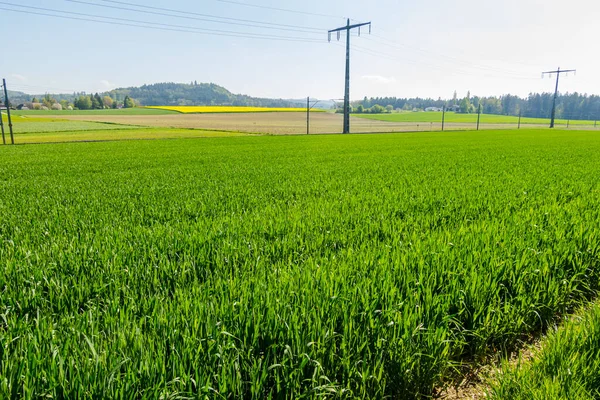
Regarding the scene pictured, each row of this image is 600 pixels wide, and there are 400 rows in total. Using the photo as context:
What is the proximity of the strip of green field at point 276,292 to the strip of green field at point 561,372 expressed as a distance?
1.30 feet

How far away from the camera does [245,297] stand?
3113 mm

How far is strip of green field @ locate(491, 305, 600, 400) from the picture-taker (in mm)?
2445

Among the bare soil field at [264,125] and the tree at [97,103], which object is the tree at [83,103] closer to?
the tree at [97,103]

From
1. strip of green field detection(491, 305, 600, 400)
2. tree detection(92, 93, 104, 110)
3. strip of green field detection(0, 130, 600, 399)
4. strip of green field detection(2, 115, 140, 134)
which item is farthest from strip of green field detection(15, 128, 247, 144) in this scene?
tree detection(92, 93, 104, 110)

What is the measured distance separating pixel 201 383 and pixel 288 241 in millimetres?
3242

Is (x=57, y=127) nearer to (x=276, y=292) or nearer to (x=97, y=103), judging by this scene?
(x=276, y=292)

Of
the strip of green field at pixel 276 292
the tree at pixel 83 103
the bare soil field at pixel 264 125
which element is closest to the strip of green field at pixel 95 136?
the bare soil field at pixel 264 125

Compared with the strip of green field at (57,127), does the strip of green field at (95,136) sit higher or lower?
lower

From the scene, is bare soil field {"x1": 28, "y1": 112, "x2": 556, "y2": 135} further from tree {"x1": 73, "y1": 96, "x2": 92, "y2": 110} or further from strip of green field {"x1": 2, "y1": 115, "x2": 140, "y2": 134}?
tree {"x1": 73, "y1": 96, "x2": 92, "y2": 110}

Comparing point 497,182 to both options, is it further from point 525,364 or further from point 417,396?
point 417,396

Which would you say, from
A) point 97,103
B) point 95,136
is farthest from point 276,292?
point 97,103

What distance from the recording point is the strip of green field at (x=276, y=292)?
2.27 metres

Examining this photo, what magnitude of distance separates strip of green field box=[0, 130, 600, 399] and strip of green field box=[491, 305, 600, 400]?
1.30 feet

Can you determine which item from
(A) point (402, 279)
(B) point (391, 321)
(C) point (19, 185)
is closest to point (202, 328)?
(B) point (391, 321)
